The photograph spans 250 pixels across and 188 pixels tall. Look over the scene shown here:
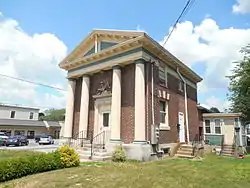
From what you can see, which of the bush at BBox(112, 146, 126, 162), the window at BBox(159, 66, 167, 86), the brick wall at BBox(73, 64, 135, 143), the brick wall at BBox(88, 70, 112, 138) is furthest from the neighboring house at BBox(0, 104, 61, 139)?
the bush at BBox(112, 146, 126, 162)

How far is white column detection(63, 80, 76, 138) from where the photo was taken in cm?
1703

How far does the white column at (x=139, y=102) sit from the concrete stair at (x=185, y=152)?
3587 millimetres

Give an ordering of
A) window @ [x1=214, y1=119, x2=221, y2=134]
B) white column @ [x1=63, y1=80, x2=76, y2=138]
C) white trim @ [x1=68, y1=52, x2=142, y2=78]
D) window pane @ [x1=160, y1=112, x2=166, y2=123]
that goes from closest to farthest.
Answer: white trim @ [x1=68, y1=52, x2=142, y2=78]
window pane @ [x1=160, y1=112, x2=166, y2=123]
white column @ [x1=63, y1=80, x2=76, y2=138]
window @ [x1=214, y1=119, x2=221, y2=134]

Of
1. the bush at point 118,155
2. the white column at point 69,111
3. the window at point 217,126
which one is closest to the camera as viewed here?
the bush at point 118,155

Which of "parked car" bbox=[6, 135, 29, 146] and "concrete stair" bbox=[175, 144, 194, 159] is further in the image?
"parked car" bbox=[6, 135, 29, 146]

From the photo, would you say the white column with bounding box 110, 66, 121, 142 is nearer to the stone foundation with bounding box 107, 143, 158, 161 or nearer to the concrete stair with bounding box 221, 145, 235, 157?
the stone foundation with bounding box 107, 143, 158, 161

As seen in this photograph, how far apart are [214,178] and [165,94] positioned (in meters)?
8.29

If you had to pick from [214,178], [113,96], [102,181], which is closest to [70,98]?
[113,96]

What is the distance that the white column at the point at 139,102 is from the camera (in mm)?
12477

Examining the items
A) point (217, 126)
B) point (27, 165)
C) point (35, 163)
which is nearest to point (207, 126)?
point (217, 126)

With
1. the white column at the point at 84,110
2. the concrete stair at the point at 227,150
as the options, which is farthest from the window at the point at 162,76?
the concrete stair at the point at 227,150

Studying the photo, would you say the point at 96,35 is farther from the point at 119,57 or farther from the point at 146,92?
the point at 146,92

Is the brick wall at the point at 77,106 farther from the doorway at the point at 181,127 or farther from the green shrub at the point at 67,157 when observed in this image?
the doorway at the point at 181,127

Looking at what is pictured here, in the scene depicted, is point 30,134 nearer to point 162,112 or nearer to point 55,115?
point 162,112
